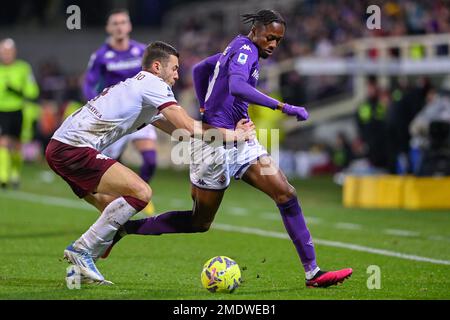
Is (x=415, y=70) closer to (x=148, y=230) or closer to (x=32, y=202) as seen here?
(x=32, y=202)

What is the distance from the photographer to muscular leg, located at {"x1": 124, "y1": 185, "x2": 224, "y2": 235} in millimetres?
8406

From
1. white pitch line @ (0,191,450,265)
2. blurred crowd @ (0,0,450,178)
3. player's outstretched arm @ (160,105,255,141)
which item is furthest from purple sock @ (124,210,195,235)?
blurred crowd @ (0,0,450,178)

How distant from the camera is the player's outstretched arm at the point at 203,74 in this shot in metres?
8.66

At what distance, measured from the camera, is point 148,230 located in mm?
8586

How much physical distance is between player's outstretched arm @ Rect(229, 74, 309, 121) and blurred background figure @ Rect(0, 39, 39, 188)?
10.5m

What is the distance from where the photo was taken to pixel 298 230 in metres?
8.12

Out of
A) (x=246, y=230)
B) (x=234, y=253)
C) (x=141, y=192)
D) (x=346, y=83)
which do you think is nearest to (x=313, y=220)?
(x=246, y=230)

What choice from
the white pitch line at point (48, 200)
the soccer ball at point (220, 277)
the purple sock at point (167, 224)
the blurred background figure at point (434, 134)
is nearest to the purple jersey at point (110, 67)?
the white pitch line at point (48, 200)

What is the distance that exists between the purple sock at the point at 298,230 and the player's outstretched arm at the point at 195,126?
2.03 ft

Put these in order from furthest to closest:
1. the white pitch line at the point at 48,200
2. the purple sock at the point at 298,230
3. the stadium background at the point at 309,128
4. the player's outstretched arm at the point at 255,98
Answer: the white pitch line at the point at 48,200 < the stadium background at the point at 309,128 < the purple sock at the point at 298,230 < the player's outstretched arm at the point at 255,98

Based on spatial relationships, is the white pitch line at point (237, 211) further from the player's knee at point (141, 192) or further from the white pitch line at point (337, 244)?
the player's knee at point (141, 192)

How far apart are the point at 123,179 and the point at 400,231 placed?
566cm

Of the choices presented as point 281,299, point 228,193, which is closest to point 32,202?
point 228,193

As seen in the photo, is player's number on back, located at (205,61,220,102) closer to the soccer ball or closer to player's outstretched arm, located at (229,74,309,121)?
player's outstretched arm, located at (229,74,309,121)
